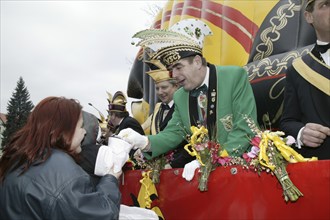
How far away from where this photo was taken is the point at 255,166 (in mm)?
2174

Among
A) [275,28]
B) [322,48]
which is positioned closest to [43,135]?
[322,48]

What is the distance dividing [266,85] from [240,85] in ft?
3.23

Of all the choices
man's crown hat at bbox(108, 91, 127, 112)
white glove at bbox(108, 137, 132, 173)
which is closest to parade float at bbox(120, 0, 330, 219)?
white glove at bbox(108, 137, 132, 173)

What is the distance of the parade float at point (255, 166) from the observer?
2.04 metres

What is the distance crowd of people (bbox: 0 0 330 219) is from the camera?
187 centimetres

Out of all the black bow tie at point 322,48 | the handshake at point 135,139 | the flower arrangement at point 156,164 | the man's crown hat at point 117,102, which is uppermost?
the black bow tie at point 322,48

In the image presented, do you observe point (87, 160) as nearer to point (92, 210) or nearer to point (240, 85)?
point (92, 210)

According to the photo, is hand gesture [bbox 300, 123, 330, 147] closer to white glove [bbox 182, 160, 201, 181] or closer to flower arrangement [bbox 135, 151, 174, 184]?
white glove [bbox 182, 160, 201, 181]

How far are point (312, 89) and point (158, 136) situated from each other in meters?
1.27

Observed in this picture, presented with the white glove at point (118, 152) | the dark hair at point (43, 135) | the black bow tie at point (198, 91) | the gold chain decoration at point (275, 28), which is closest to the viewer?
the dark hair at point (43, 135)

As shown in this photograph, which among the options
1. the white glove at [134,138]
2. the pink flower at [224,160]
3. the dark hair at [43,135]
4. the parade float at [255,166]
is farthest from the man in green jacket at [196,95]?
the dark hair at [43,135]

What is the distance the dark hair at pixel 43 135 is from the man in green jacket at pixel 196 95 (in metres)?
0.93

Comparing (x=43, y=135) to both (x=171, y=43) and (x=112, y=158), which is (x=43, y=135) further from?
(x=171, y=43)

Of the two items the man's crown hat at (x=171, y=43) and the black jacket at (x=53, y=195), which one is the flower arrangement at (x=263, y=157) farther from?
the man's crown hat at (x=171, y=43)
